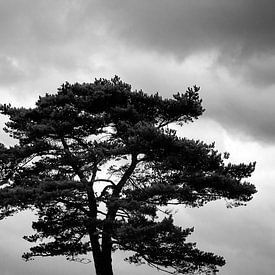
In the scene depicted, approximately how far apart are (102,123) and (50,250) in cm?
547

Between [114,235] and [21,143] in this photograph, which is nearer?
Answer: [114,235]

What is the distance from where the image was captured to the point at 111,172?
75.3 ft

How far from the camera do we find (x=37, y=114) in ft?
74.6

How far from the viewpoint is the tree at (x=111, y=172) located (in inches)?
785

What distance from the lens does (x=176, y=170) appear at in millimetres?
21391

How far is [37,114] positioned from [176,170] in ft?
20.3

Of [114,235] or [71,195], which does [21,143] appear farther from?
[114,235]

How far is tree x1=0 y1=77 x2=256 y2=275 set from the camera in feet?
65.4

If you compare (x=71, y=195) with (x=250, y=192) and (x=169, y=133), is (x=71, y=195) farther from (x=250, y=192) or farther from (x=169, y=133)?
(x=250, y=192)

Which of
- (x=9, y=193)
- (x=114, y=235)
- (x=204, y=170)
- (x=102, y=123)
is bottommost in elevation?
(x=114, y=235)

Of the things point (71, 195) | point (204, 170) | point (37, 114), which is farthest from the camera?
point (37, 114)

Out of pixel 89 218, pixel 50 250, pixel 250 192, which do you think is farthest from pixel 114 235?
pixel 250 192

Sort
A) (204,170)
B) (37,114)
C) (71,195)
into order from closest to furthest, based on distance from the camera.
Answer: (71,195) < (204,170) < (37,114)

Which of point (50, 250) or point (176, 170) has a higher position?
point (176, 170)
